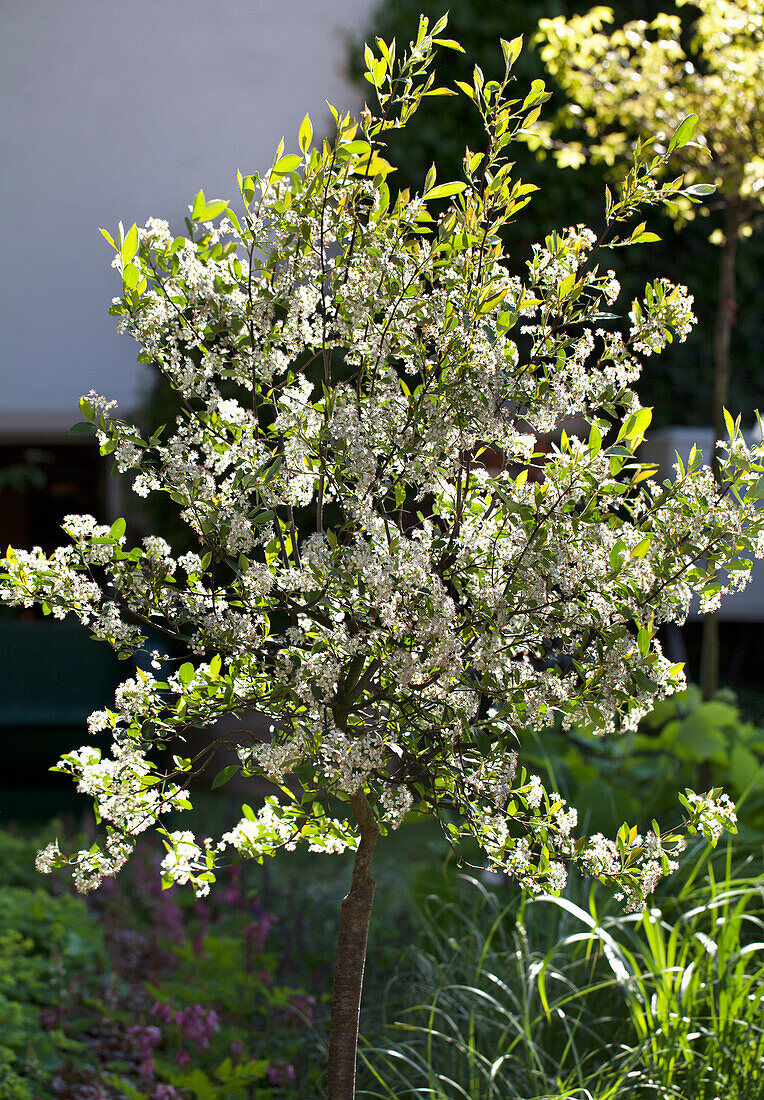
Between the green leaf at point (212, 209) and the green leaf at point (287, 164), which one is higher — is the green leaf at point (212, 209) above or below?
below

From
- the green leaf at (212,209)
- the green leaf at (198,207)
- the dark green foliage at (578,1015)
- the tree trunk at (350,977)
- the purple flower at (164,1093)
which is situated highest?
the green leaf at (198,207)

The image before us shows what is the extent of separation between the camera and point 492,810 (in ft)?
4.52

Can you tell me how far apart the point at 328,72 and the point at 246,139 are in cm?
75

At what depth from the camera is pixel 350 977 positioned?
1.46 m

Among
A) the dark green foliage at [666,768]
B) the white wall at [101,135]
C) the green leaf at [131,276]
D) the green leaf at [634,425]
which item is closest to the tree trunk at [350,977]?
the green leaf at [634,425]

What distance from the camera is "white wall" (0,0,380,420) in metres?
6.60

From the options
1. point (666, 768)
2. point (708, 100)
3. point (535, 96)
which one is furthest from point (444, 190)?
point (708, 100)

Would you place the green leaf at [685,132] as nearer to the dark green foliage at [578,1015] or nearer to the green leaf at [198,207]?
the green leaf at [198,207]

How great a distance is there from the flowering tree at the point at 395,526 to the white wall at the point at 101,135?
18.2 feet

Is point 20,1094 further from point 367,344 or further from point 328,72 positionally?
point 328,72

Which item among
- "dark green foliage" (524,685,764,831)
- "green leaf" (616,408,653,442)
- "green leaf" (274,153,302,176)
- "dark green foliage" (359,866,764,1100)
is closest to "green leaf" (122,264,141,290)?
"green leaf" (274,153,302,176)

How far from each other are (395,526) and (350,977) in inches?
25.5

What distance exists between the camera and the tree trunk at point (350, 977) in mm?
1443

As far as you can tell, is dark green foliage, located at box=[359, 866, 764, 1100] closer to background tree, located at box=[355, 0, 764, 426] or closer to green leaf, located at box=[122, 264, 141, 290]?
green leaf, located at box=[122, 264, 141, 290]
